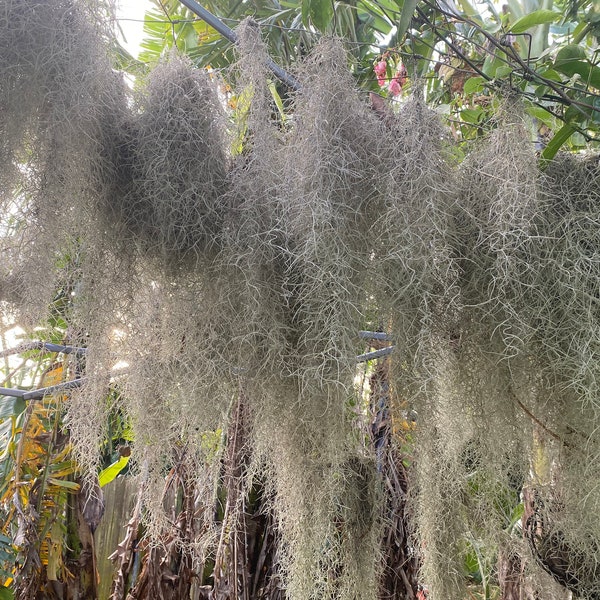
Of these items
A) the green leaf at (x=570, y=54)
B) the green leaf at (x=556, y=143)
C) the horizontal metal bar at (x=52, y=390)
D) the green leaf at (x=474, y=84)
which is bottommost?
the horizontal metal bar at (x=52, y=390)

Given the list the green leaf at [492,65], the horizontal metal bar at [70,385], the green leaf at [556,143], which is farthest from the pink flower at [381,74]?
the horizontal metal bar at [70,385]

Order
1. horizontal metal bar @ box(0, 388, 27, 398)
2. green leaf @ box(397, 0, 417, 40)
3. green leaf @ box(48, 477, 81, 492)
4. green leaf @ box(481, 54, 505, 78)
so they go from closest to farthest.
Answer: green leaf @ box(397, 0, 417, 40)
green leaf @ box(481, 54, 505, 78)
horizontal metal bar @ box(0, 388, 27, 398)
green leaf @ box(48, 477, 81, 492)

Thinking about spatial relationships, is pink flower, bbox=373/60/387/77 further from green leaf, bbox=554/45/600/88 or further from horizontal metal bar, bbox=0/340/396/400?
horizontal metal bar, bbox=0/340/396/400

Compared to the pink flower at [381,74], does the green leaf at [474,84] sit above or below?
below

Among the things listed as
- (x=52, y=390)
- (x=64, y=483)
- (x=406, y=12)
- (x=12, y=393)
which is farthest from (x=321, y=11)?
(x=64, y=483)

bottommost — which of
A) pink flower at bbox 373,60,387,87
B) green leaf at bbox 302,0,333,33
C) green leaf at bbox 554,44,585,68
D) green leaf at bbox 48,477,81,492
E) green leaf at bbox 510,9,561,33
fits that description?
green leaf at bbox 48,477,81,492

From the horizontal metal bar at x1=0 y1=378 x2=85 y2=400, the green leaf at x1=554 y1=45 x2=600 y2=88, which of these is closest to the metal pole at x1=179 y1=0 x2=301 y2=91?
the green leaf at x1=554 y1=45 x2=600 y2=88

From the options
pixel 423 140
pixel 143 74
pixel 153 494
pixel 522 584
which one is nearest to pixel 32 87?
pixel 143 74

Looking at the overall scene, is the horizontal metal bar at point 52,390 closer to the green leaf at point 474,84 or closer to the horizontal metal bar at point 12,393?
the horizontal metal bar at point 12,393

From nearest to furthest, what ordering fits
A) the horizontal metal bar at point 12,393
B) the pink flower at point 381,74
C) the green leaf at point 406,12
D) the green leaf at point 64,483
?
1. the green leaf at point 406,12
2. the pink flower at point 381,74
3. the horizontal metal bar at point 12,393
4. the green leaf at point 64,483

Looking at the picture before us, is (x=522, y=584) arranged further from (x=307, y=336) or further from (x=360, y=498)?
(x=307, y=336)

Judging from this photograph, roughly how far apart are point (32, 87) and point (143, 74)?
8.9 inches

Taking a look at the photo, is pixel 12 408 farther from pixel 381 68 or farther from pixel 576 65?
pixel 576 65

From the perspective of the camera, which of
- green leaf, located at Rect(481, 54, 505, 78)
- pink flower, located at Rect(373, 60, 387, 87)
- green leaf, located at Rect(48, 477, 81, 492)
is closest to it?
green leaf, located at Rect(481, 54, 505, 78)
